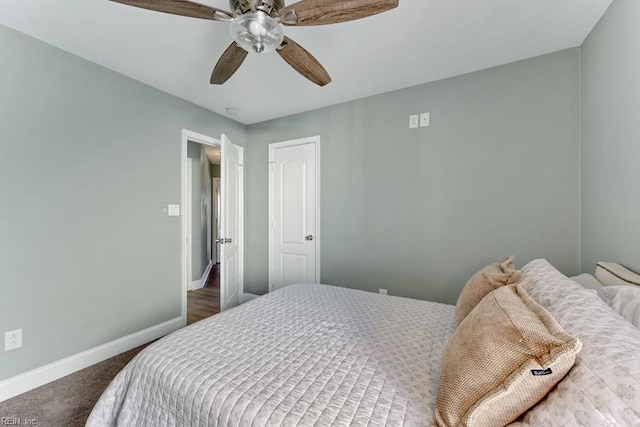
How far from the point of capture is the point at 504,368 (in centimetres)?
73

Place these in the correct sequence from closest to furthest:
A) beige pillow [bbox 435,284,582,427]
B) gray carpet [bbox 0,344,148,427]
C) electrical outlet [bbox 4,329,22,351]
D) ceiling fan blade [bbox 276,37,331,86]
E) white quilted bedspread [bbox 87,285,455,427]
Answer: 1. beige pillow [bbox 435,284,582,427]
2. white quilted bedspread [bbox 87,285,455,427]
3. ceiling fan blade [bbox 276,37,331,86]
4. gray carpet [bbox 0,344,148,427]
5. electrical outlet [bbox 4,329,22,351]

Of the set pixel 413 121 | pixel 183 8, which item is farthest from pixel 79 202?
pixel 413 121

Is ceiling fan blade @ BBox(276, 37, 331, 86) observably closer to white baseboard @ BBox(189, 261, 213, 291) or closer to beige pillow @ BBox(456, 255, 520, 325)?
beige pillow @ BBox(456, 255, 520, 325)

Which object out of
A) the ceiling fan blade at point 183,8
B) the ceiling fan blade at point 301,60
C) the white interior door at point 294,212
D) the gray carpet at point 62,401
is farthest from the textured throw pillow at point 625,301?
the gray carpet at point 62,401

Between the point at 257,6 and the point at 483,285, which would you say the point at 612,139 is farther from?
the point at 257,6

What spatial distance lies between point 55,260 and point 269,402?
223 cm

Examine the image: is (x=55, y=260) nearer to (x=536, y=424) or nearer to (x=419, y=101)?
(x=536, y=424)

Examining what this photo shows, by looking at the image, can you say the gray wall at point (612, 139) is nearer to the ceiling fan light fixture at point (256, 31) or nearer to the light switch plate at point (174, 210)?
the ceiling fan light fixture at point (256, 31)

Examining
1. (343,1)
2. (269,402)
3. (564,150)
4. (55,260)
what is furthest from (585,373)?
(55,260)

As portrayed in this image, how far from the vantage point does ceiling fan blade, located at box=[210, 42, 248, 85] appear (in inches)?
61.2

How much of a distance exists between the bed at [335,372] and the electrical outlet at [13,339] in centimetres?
134

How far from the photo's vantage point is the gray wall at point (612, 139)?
1.38m

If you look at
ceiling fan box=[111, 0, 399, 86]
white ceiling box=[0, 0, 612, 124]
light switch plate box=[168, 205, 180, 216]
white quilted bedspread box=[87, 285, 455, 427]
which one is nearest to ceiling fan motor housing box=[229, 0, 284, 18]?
ceiling fan box=[111, 0, 399, 86]

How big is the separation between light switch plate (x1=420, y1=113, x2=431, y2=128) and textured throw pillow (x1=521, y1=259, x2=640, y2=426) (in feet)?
6.94
